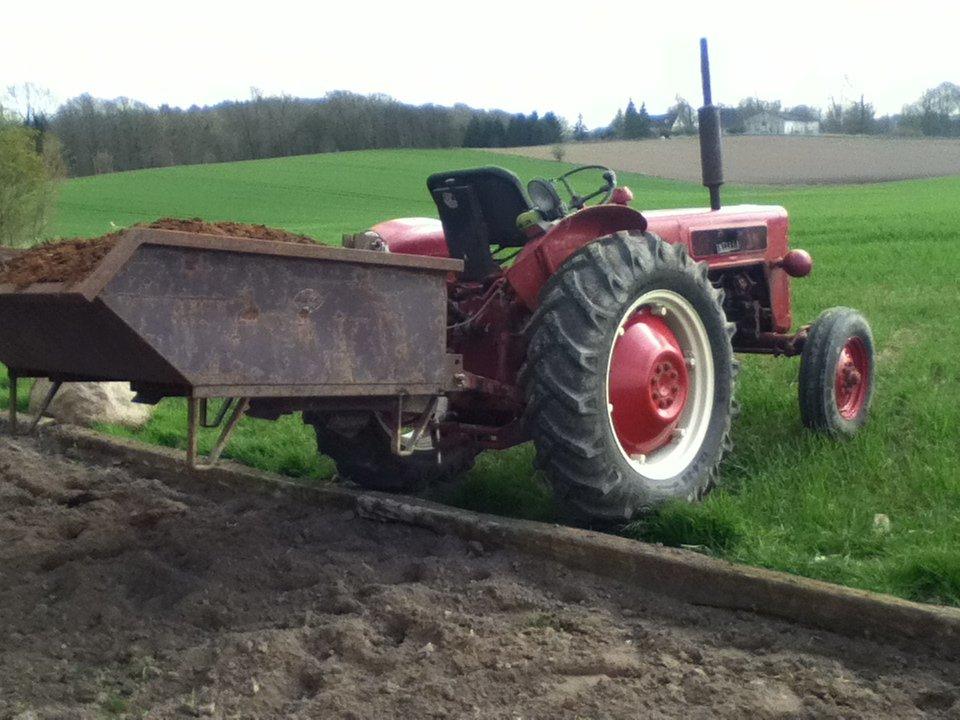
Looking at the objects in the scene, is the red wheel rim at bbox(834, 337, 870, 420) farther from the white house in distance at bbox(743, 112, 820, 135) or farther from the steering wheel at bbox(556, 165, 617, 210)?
the white house in distance at bbox(743, 112, 820, 135)

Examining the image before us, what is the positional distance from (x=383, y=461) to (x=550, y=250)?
1.42 meters

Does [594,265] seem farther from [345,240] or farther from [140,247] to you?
[140,247]

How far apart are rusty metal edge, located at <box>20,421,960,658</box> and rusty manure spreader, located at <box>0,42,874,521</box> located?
0.22 metres

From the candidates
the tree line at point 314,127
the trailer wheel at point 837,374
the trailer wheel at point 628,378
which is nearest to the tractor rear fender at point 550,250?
the trailer wheel at point 628,378

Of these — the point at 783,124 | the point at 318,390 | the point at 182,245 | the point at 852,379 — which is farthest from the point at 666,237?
the point at 783,124

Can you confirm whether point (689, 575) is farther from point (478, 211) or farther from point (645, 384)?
point (478, 211)

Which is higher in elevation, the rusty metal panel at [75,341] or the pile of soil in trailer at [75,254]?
the pile of soil in trailer at [75,254]

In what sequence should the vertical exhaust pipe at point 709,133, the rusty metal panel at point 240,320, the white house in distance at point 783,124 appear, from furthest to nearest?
the white house in distance at point 783,124
the vertical exhaust pipe at point 709,133
the rusty metal panel at point 240,320

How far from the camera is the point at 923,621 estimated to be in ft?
10.8

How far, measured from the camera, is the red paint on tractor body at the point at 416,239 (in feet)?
17.1

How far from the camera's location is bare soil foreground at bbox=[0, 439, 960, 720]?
3041 millimetres

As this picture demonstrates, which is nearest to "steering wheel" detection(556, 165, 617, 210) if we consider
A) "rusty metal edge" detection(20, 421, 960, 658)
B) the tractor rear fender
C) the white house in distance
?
the tractor rear fender

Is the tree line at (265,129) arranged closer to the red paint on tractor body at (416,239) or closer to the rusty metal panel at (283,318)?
the red paint on tractor body at (416,239)

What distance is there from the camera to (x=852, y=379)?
19.1ft
